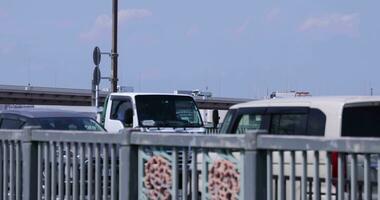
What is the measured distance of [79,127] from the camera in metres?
15.3

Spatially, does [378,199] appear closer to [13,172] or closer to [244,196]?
[244,196]

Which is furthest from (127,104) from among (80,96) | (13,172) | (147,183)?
(80,96)

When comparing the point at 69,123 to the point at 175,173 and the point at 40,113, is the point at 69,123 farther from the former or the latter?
the point at 175,173

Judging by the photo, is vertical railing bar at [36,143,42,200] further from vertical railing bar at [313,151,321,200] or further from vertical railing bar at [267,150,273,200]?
vertical railing bar at [313,151,321,200]

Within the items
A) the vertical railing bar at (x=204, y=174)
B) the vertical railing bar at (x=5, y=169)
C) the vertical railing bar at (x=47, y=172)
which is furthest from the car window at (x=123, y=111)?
the vertical railing bar at (x=204, y=174)

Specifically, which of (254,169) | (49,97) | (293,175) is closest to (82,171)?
(254,169)

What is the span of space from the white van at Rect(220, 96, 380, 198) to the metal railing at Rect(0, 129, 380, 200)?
7.06 ft

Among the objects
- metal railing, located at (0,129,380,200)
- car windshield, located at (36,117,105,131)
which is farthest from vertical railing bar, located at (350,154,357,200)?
car windshield, located at (36,117,105,131)

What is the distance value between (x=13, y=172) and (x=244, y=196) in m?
3.16

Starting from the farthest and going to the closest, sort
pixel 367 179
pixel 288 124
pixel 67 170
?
1. pixel 288 124
2. pixel 67 170
3. pixel 367 179

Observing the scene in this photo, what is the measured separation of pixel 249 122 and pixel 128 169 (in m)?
2.74

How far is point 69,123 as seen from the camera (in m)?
15.2

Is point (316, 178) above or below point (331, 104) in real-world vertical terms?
below

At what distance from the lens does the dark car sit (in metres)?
14.9
